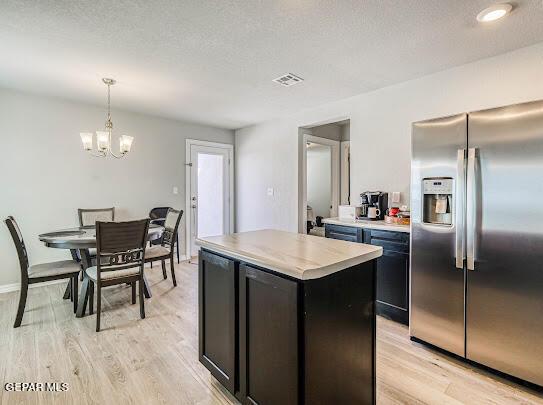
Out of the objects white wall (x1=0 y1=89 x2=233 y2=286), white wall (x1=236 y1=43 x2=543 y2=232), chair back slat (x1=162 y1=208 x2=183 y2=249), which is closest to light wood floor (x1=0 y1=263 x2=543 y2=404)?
chair back slat (x1=162 y1=208 x2=183 y2=249)

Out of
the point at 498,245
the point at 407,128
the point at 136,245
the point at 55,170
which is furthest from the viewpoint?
the point at 55,170

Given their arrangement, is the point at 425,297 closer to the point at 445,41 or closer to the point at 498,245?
the point at 498,245

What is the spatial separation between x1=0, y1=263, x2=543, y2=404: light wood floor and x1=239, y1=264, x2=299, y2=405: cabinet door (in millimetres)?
460

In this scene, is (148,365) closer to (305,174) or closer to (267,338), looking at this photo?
(267,338)

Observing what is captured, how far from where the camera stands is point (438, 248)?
212 cm

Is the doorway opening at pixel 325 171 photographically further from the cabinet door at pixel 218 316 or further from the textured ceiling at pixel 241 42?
the cabinet door at pixel 218 316

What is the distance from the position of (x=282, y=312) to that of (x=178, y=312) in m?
2.01

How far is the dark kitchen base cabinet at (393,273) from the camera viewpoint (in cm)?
253

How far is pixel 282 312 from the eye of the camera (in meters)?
1.24

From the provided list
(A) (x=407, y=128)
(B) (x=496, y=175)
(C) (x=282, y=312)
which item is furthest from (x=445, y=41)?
(C) (x=282, y=312)

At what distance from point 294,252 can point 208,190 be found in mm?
4147

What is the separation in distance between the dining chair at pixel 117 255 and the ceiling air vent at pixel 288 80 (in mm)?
2035

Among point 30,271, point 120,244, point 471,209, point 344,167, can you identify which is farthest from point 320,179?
point 30,271

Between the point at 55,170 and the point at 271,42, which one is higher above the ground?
the point at 271,42
